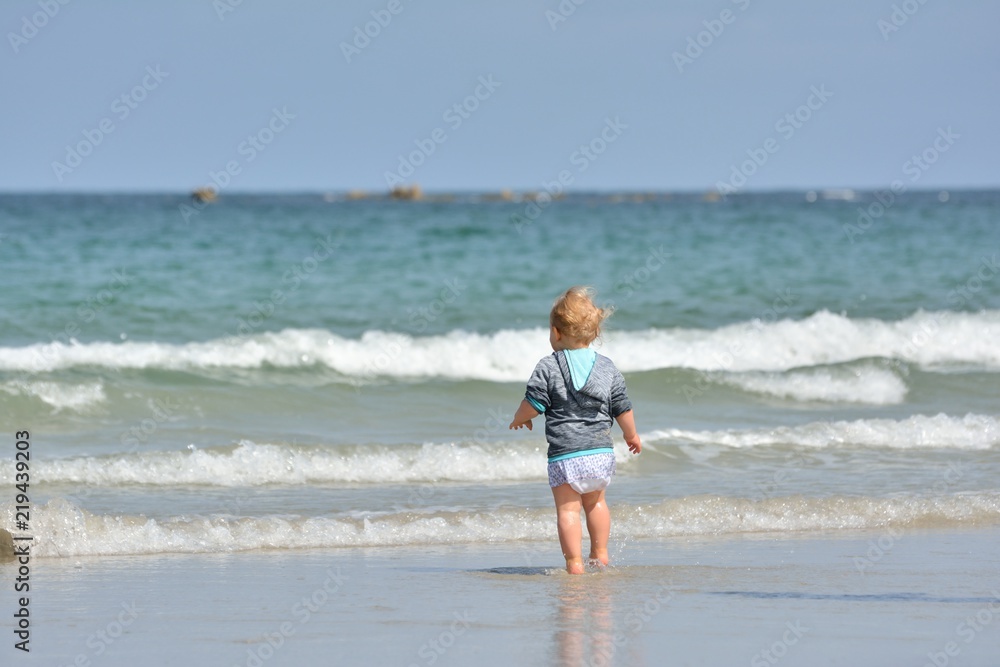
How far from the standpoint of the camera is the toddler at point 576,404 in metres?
5.44

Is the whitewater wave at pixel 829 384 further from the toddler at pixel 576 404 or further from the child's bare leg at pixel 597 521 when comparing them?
the toddler at pixel 576 404

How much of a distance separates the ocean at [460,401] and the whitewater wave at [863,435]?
0.03 meters

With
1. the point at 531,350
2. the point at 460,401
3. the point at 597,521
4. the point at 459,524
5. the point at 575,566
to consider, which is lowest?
the point at 575,566

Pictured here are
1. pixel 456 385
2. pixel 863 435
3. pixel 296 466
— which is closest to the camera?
pixel 296 466

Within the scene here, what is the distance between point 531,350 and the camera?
14.9 meters

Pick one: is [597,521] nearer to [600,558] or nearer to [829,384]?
[600,558]

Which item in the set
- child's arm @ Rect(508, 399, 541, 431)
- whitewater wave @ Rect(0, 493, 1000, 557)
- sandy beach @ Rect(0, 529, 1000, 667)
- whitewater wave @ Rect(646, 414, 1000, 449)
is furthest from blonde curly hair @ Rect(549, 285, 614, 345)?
whitewater wave @ Rect(646, 414, 1000, 449)

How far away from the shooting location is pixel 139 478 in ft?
26.7

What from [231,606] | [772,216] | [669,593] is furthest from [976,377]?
[772,216]

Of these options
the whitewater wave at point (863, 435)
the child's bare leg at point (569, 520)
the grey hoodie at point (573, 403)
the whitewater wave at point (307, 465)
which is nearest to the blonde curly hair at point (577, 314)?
the grey hoodie at point (573, 403)

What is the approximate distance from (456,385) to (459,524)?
5966mm
